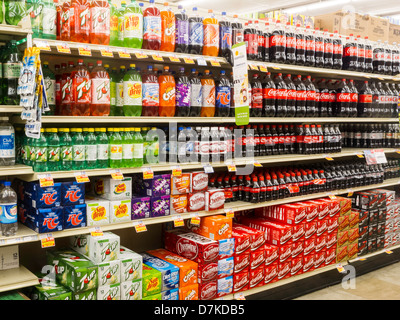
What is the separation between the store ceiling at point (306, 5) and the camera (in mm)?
10898

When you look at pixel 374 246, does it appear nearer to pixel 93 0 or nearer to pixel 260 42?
pixel 260 42

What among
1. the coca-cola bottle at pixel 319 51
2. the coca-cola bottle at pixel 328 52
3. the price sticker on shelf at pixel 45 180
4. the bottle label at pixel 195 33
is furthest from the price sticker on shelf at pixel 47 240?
the coca-cola bottle at pixel 328 52

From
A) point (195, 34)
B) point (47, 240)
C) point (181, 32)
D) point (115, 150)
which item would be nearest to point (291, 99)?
point (195, 34)

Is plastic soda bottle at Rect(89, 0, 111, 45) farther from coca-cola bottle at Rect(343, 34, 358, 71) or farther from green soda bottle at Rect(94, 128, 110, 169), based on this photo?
coca-cola bottle at Rect(343, 34, 358, 71)

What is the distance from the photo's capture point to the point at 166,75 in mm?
3408

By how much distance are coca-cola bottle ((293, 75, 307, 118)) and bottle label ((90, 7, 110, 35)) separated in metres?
2.09

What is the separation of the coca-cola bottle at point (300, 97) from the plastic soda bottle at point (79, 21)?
2207 millimetres

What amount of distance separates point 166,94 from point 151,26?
516 millimetres

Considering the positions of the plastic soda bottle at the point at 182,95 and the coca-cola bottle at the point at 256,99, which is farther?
the coca-cola bottle at the point at 256,99

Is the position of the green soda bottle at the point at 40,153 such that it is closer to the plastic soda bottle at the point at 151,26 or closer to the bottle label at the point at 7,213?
the bottle label at the point at 7,213

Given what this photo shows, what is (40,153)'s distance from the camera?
110 inches

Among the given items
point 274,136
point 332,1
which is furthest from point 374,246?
point 332,1

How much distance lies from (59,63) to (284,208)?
2.41 metres
